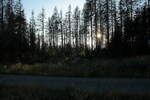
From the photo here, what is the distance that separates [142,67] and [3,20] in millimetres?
32572

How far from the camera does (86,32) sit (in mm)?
59969

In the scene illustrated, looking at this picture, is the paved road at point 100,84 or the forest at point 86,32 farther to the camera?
the forest at point 86,32

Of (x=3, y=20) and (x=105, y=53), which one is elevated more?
(x=3, y=20)

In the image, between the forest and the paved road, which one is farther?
the forest

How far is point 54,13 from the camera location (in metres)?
70.4

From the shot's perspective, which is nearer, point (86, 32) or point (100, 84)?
point (100, 84)

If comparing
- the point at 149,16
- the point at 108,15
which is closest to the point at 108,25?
the point at 108,15

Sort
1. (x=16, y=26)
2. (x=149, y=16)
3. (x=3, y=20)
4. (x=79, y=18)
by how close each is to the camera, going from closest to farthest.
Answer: (x=149, y=16) < (x=16, y=26) < (x=3, y=20) < (x=79, y=18)

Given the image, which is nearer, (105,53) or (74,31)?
(105,53)

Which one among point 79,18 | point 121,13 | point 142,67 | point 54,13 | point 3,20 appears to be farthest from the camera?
point 54,13

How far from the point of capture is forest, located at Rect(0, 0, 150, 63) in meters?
32.6

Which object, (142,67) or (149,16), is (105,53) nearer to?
(149,16)

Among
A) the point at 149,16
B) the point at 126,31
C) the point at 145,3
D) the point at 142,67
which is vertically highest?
the point at 145,3

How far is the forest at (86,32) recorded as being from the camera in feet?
107
